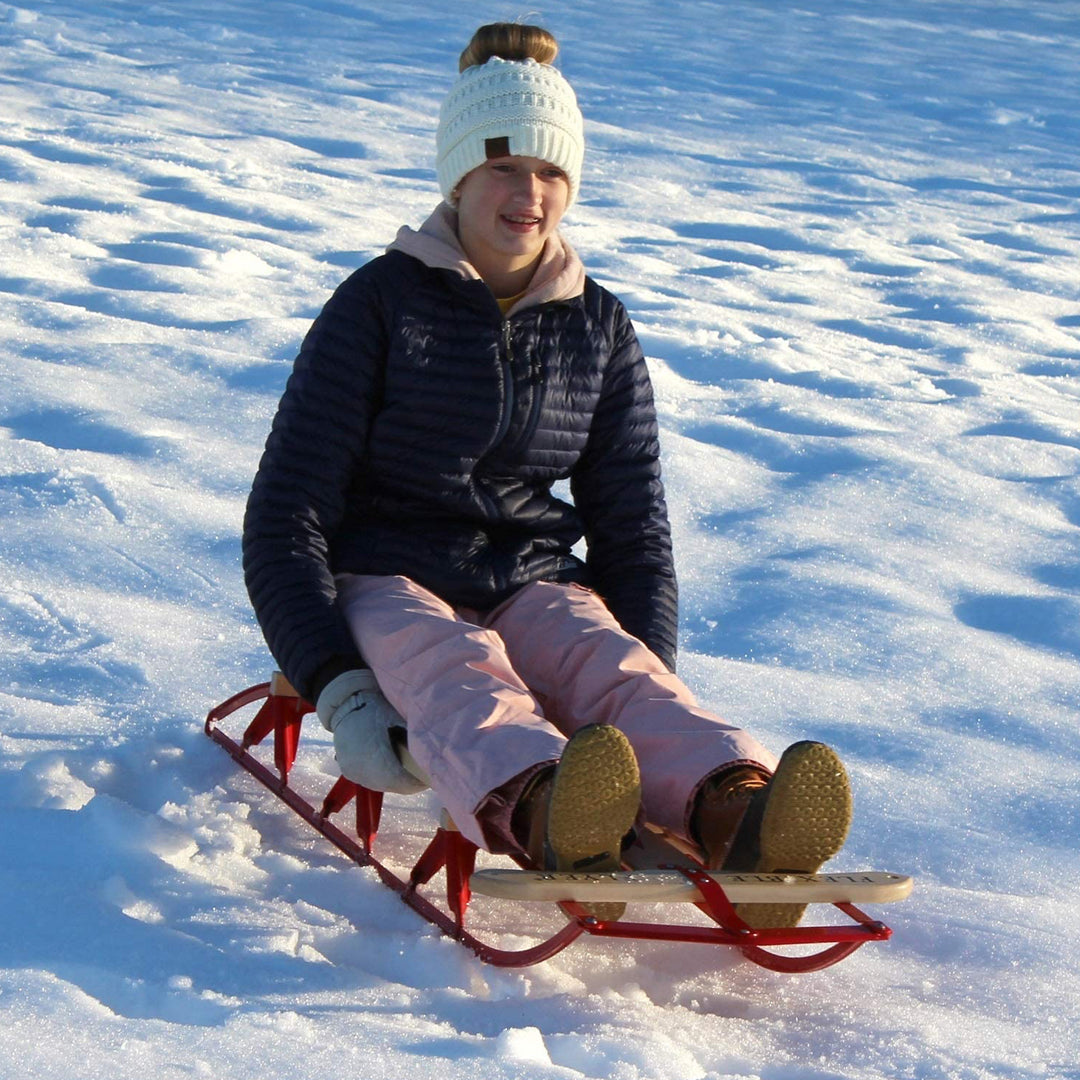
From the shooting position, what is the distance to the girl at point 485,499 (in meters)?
2.27


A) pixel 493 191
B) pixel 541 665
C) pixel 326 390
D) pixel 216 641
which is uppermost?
pixel 493 191

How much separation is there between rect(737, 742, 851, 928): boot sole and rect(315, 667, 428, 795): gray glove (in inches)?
19.9

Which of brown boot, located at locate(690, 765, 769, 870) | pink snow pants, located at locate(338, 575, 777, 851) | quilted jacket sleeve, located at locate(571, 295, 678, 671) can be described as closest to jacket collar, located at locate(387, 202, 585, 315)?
quilted jacket sleeve, located at locate(571, 295, 678, 671)

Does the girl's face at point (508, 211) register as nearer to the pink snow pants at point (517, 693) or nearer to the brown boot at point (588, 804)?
the pink snow pants at point (517, 693)

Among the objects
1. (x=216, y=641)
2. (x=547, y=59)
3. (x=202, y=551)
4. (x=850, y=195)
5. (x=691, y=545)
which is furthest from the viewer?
(x=850, y=195)

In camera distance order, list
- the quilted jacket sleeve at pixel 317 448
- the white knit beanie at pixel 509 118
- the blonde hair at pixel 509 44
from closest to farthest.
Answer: the quilted jacket sleeve at pixel 317 448
the white knit beanie at pixel 509 118
the blonde hair at pixel 509 44

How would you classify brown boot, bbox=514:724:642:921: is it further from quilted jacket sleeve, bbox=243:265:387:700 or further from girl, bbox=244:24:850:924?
quilted jacket sleeve, bbox=243:265:387:700

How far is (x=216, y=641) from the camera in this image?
3238 millimetres

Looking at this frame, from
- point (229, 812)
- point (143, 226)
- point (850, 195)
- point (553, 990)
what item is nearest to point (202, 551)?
point (229, 812)

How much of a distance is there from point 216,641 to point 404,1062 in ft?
4.98

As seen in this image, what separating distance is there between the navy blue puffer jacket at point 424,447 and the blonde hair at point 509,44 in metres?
0.38

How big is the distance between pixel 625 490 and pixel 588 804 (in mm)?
894

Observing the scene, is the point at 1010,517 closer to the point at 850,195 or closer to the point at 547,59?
the point at 547,59

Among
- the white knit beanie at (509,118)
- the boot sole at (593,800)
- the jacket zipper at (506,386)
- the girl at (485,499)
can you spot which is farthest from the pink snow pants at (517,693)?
the white knit beanie at (509,118)
